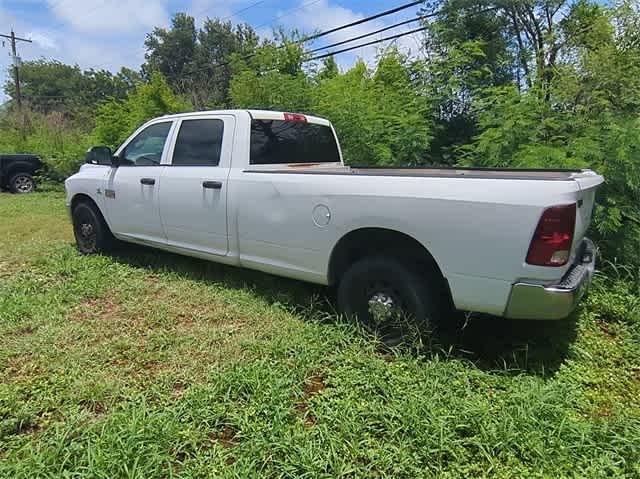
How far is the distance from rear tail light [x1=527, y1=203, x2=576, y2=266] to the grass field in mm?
790

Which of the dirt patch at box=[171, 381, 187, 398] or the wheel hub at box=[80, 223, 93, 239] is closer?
A: the dirt patch at box=[171, 381, 187, 398]

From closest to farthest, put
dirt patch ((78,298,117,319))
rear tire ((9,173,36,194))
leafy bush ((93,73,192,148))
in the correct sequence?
1. dirt patch ((78,298,117,319))
2. leafy bush ((93,73,192,148))
3. rear tire ((9,173,36,194))

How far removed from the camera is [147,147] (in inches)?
178

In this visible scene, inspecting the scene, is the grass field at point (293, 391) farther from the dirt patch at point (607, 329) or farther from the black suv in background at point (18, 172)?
the black suv in background at point (18, 172)

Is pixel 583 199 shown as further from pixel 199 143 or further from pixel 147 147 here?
pixel 147 147

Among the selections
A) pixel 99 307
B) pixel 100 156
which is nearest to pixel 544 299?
pixel 99 307

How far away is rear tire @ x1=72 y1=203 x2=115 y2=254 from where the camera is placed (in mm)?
5059

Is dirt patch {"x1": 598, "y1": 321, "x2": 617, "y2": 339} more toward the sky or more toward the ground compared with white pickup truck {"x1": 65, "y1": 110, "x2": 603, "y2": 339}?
more toward the ground

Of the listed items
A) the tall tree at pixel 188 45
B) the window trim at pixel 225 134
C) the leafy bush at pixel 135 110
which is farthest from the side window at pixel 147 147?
the tall tree at pixel 188 45

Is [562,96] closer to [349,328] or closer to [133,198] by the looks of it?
[349,328]

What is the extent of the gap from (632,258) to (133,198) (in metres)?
5.19

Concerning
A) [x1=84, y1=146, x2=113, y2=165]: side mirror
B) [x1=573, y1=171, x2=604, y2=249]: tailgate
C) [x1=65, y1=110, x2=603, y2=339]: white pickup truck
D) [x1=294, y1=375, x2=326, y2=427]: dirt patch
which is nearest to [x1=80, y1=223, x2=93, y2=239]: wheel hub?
[x1=65, y1=110, x2=603, y2=339]: white pickup truck

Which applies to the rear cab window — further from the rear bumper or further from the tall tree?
the tall tree

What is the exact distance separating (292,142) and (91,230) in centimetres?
304
